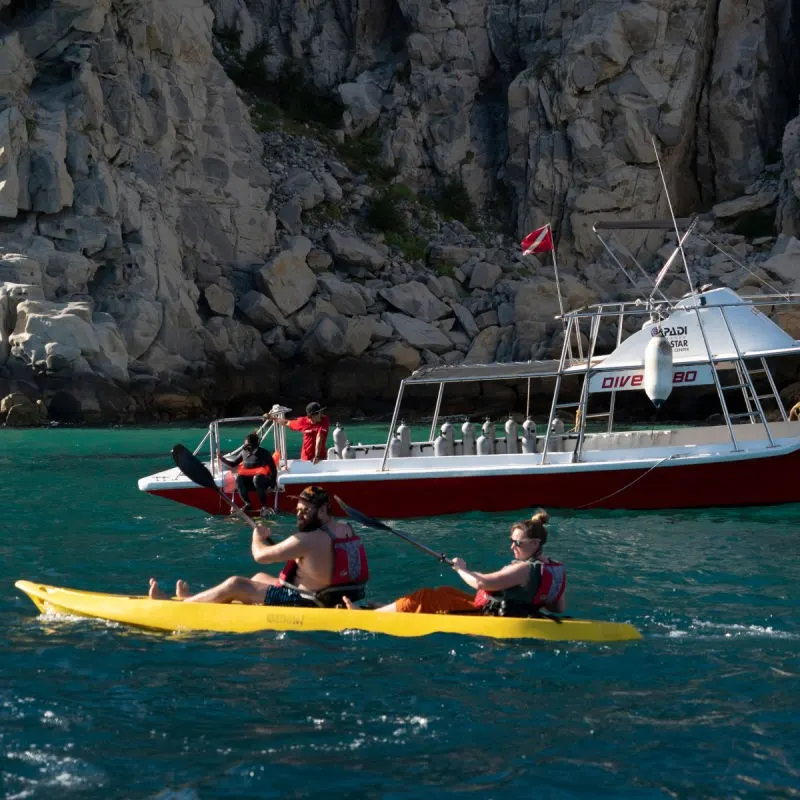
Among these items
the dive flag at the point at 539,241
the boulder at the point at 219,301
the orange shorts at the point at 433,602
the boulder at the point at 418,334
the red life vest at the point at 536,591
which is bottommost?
the orange shorts at the point at 433,602

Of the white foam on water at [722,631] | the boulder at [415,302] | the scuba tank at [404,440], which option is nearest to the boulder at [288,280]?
the boulder at [415,302]

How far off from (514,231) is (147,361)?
23.3m

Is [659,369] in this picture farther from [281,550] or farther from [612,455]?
[281,550]

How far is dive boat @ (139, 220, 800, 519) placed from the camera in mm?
16578

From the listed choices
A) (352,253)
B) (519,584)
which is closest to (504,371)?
(519,584)

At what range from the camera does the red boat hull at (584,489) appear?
651 inches

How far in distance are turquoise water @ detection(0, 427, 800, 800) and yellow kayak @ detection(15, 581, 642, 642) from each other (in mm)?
122

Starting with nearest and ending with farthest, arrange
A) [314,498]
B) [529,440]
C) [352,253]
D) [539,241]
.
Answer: [314,498], [529,440], [539,241], [352,253]

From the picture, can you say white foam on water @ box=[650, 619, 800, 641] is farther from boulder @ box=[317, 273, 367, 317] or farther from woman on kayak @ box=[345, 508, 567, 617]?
boulder @ box=[317, 273, 367, 317]

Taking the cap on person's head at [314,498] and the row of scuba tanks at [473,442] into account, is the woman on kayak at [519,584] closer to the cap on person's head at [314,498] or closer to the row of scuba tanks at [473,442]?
the cap on person's head at [314,498]

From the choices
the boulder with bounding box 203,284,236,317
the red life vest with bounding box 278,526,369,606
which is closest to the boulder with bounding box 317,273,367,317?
the boulder with bounding box 203,284,236,317

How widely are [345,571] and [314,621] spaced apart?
0.51m

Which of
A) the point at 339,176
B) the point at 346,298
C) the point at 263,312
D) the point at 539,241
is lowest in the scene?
the point at 539,241

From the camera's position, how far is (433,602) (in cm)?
948
